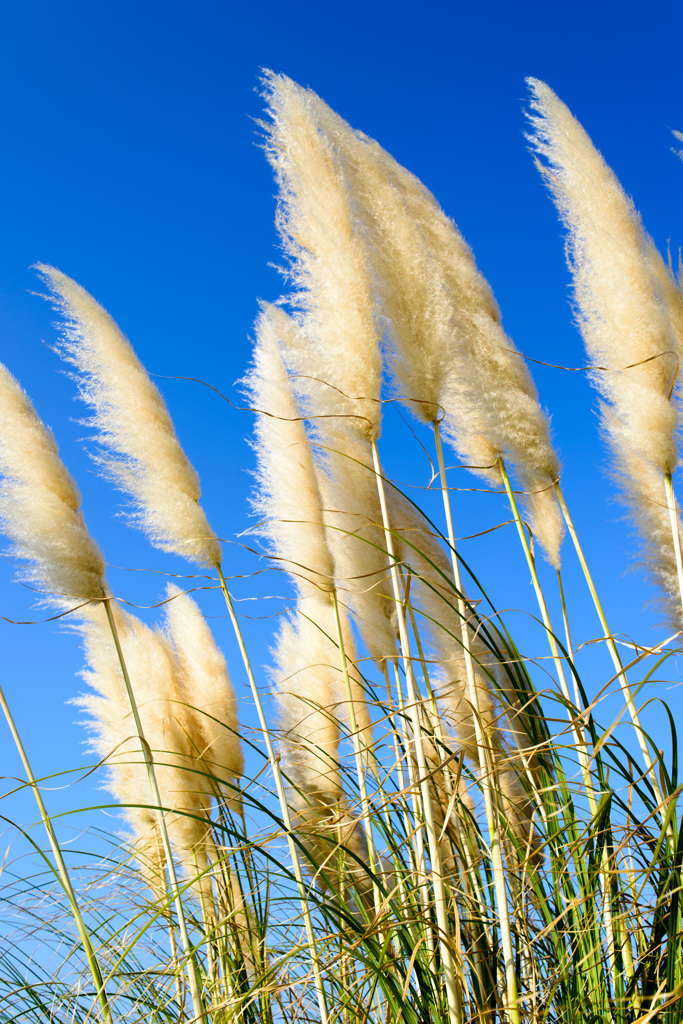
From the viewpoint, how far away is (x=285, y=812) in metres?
1.92

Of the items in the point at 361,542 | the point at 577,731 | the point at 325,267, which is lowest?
the point at 577,731

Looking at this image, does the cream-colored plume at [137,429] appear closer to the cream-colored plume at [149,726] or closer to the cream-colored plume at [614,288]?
the cream-colored plume at [149,726]

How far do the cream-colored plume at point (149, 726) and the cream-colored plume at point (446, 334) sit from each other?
126 cm

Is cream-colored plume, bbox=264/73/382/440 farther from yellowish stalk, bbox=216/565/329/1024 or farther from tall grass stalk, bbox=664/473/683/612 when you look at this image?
tall grass stalk, bbox=664/473/683/612

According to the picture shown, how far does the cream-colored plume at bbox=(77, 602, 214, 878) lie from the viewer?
2.42 m

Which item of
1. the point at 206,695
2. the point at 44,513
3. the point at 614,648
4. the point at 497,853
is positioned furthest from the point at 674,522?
the point at 44,513

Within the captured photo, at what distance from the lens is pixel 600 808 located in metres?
1.55

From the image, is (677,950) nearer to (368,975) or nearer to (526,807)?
(526,807)

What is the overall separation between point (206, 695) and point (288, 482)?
0.84 meters

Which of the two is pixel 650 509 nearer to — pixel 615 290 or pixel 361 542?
pixel 615 290

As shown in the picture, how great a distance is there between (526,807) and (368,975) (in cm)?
64

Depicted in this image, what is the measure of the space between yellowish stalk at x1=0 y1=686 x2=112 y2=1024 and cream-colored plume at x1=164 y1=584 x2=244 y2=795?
0.59 m

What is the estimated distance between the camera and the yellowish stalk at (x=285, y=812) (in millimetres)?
1699

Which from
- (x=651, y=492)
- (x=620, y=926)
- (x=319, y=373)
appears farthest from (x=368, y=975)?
(x=651, y=492)
